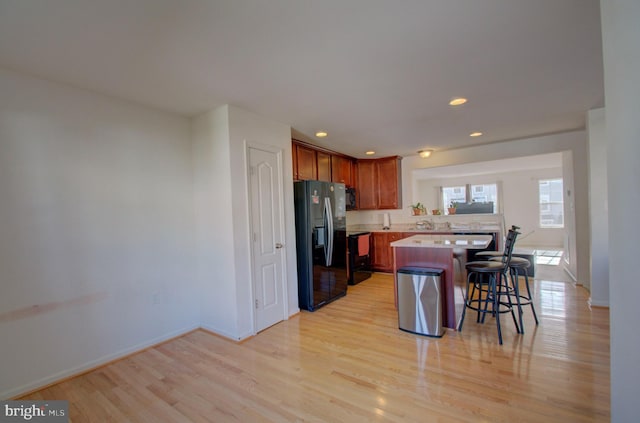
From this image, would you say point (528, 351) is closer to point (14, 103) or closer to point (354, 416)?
point (354, 416)

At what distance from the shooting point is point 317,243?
389 centimetres

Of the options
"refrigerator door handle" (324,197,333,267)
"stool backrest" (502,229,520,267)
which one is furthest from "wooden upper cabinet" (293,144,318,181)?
"stool backrest" (502,229,520,267)

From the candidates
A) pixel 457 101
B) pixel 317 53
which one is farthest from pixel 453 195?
pixel 317 53

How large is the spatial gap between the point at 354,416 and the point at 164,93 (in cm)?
297

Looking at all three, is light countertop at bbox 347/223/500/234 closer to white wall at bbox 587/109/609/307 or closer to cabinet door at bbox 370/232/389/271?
cabinet door at bbox 370/232/389/271

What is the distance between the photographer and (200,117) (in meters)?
3.25

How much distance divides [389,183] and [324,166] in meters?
1.75

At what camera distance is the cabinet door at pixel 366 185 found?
6164 millimetres

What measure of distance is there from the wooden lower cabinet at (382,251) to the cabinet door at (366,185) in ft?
2.32

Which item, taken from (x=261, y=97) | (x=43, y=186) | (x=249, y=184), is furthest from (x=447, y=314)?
(x=43, y=186)

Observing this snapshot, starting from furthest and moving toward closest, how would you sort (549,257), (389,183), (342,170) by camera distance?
1. (549,257)
2. (389,183)
3. (342,170)

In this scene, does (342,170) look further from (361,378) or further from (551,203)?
(551,203)

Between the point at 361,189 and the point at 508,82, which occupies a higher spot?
the point at 508,82
